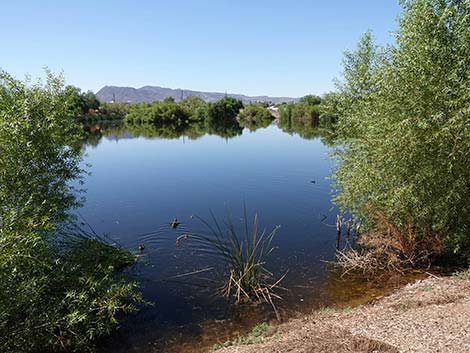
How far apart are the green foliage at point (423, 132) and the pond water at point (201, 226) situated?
11.9ft

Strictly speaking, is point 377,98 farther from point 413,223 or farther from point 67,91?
point 67,91

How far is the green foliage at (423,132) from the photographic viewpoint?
39.6ft

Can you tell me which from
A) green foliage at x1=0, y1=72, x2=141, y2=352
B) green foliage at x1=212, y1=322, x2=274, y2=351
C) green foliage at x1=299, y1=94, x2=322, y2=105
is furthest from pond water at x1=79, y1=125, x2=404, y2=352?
green foliage at x1=299, y1=94, x2=322, y2=105

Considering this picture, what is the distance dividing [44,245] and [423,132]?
12518 millimetres

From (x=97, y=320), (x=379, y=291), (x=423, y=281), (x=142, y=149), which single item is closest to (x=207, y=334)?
(x=97, y=320)

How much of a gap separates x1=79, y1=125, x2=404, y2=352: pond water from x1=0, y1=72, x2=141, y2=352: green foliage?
1.96m

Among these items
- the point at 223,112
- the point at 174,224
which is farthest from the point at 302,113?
the point at 174,224

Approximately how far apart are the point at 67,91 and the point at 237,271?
8.57m

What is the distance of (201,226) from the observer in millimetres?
21203

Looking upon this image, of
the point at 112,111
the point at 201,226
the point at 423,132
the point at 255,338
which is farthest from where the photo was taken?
the point at 112,111

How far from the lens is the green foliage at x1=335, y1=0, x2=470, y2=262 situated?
1208cm

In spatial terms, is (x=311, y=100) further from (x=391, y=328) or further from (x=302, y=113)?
(x=391, y=328)

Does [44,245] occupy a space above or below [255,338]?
above

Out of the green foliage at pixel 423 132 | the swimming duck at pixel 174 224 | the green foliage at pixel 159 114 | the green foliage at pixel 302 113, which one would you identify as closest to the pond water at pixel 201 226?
the swimming duck at pixel 174 224
